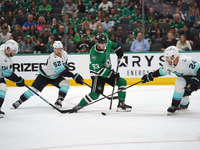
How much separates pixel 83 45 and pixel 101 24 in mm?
694

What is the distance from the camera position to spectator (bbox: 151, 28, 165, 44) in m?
7.53

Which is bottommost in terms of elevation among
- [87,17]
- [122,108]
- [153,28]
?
[122,108]

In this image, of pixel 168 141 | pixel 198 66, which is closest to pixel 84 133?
pixel 168 141

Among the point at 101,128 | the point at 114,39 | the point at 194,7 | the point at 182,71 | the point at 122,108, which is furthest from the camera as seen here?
the point at 114,39

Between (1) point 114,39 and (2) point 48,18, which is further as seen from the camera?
(2) point 48,18

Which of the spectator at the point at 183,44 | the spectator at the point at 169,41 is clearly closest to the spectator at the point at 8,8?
the spectator at the point at 169,41

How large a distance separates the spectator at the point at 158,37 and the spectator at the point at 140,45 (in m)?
0.20

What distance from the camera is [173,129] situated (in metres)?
3.17

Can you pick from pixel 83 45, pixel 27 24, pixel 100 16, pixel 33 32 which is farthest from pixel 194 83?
pixel 27 24

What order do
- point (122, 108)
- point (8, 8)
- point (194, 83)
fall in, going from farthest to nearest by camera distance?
point (8, 8)
point (122, 108)
point (194, 83)

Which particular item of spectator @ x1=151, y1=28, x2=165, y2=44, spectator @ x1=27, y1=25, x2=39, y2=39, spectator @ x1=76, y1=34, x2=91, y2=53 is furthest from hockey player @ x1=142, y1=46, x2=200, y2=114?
spectator @ x1=27, y1=25, x2=39, y2=39

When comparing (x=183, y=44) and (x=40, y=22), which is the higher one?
(x=40, y=22)

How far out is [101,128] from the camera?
10.9 feet

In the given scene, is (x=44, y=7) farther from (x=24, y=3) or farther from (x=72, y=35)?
(x=72, y=35)
